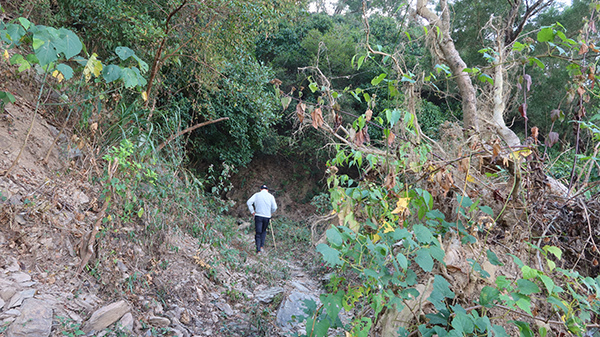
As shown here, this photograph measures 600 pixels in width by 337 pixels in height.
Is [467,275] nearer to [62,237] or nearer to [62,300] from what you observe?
[62,300]

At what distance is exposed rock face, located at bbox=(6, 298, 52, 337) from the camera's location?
1.99 meters

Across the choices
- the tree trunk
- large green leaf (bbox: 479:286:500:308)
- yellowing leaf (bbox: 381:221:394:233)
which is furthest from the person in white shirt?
large green leaf (bbox: 479:286:500:308)

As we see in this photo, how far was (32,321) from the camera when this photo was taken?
2068 mm

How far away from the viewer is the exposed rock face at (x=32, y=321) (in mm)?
1989

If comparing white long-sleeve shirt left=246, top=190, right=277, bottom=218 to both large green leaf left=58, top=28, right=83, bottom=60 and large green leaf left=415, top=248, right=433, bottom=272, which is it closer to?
large green leaf left=58, top=28, right=83, bottom=60

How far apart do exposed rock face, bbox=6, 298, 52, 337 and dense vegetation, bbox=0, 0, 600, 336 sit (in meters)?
0.79

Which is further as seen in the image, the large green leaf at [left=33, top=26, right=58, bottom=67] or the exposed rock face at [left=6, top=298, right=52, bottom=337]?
the exposed rock face at [left=6, top=298, right=52, bottom=337]

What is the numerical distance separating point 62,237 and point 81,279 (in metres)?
0.44

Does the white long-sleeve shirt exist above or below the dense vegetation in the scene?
below

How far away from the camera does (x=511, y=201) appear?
85.2 inches

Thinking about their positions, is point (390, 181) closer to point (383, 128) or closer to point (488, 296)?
point (383, 128)

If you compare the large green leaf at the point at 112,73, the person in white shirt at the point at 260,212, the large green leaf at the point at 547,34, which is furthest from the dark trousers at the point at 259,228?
the large green leaf at the point at 547,34

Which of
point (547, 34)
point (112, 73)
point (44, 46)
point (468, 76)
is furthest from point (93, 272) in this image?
point (468, 76)

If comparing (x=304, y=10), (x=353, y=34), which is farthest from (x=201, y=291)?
(x=353, y=34)
